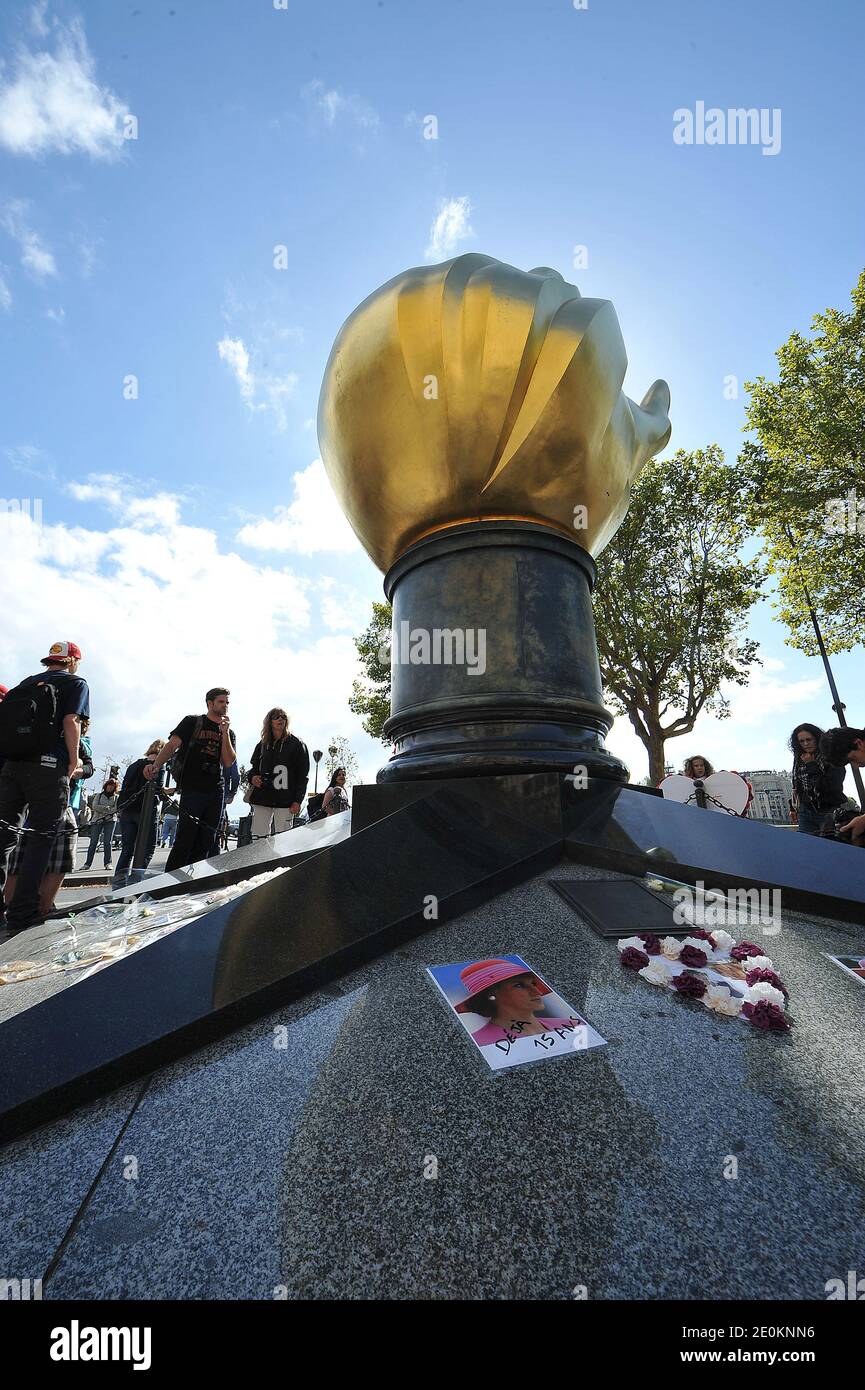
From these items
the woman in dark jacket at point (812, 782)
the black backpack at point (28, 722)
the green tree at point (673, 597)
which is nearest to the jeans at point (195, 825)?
the black backpack at point (28, 722)

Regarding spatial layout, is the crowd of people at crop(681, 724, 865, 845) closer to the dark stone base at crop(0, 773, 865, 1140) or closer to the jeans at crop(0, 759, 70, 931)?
the dark stone base at crop(0, 773, 865, 1140)

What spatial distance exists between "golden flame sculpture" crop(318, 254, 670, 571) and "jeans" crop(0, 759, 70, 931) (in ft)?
9.02

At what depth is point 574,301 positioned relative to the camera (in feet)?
11.2

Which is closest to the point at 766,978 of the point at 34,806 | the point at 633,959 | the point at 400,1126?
the point at 633,959

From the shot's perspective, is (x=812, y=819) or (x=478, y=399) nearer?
(x=478, y=399)

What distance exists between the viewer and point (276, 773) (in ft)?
18.1

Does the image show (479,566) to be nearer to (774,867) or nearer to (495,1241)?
(774,867)

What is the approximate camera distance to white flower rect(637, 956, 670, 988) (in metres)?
1.76

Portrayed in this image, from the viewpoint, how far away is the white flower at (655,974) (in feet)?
5.76

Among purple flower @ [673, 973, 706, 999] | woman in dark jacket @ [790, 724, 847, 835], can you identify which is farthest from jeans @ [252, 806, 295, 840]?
woman in dark jacket @ [790, 724, 847, 835]

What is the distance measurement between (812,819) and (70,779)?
6239 mm

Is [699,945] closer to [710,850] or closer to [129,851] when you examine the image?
[710,850]

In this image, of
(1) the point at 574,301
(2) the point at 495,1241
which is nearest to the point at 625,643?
(1) the point at 574,301

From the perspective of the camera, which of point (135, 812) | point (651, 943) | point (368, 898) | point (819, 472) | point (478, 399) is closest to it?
point (651, 943)
